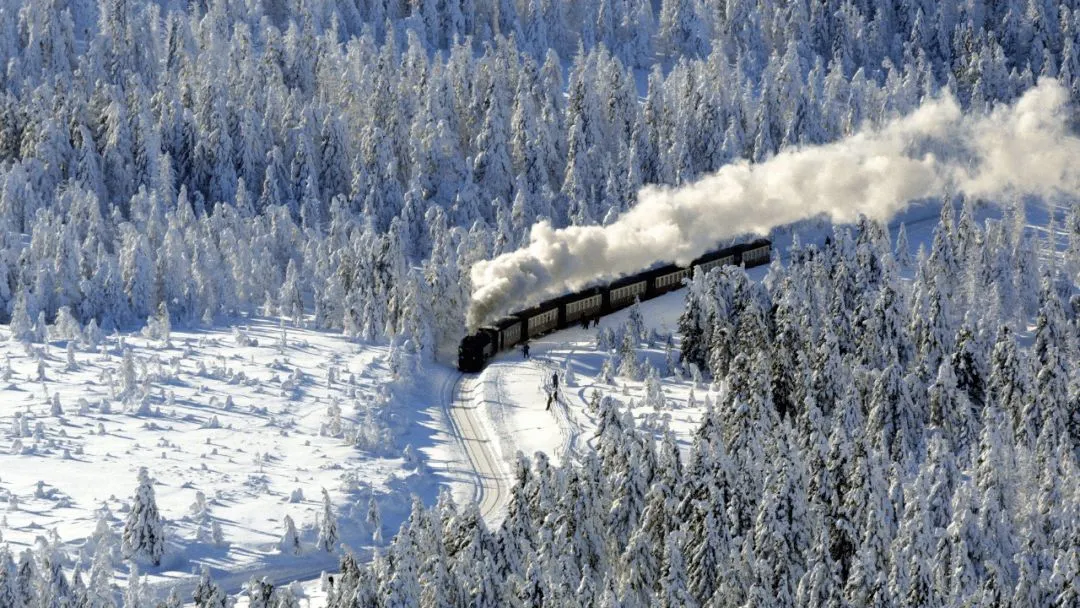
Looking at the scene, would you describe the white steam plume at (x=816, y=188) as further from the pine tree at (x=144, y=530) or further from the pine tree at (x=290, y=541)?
the pine tree at (x=144, y=530)

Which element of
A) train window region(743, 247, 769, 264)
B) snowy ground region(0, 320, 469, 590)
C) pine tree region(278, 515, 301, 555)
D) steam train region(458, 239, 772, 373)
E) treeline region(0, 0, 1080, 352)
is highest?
treeline region(0, 0, 1080, 352)

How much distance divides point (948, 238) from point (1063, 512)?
3578cm

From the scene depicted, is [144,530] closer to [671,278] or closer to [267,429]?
[267,429]

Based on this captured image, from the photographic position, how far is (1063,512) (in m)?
63.1

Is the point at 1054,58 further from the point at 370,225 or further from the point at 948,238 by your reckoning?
the point at 370,225

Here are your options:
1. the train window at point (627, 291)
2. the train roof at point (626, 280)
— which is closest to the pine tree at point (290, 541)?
the train roof at point (626, 280)

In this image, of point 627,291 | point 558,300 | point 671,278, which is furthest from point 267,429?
point 671,278

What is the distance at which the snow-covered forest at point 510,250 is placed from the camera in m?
57.3

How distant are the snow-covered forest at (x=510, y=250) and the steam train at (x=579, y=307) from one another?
286 centimetres

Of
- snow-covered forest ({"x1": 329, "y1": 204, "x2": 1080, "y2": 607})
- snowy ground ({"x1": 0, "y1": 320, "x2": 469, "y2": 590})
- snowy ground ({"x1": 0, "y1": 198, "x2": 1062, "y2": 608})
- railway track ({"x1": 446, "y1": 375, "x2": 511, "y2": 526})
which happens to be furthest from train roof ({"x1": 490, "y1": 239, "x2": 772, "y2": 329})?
snowy ground ({"x1": 0, "y1": 320, "x2": 469, "y2": 590})

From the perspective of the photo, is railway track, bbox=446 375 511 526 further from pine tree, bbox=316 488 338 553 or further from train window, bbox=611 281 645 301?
train window, bbox=611 281 645 301

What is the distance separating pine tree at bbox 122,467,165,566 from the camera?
58281 millimetres

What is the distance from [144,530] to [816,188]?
197 feet

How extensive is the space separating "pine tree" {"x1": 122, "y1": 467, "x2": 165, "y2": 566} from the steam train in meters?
25.9
